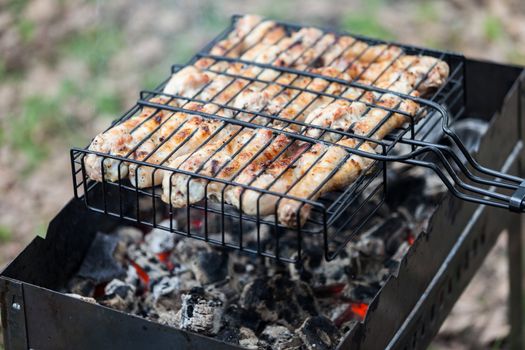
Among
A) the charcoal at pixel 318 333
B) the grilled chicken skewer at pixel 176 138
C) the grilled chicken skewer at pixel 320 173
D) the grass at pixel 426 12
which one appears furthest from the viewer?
the grass at pixel 426 12

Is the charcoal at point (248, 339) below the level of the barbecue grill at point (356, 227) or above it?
below

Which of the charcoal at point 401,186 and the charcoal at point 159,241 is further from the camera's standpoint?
the charcoal at point 401,186

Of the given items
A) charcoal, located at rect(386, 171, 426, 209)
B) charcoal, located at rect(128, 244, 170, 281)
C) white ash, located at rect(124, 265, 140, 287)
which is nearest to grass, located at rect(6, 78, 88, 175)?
charcoal, located at rect(128, 244, 170, 281)

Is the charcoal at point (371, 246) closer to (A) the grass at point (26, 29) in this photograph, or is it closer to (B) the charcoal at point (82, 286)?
(B) the charcoal at point (82, 286)

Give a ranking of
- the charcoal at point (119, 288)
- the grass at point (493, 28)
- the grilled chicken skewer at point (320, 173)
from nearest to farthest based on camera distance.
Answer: the grilled chicken skewer at point (320, 173) → the charcoal at point (119, 288) → the grass at point (493, 28)

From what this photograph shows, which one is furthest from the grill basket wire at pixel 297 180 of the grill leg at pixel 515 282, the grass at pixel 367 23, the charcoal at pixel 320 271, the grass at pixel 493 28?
the grass at pixel 493 28

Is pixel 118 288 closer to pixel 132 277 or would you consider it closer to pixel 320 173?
pixel 132 277

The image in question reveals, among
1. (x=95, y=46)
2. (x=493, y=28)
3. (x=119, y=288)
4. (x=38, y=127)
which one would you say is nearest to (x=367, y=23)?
(x=493, y=28)

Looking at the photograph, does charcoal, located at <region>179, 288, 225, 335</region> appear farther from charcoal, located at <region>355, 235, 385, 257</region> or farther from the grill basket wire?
charcoal, located at <region>355, 235, 385, 257</region>
